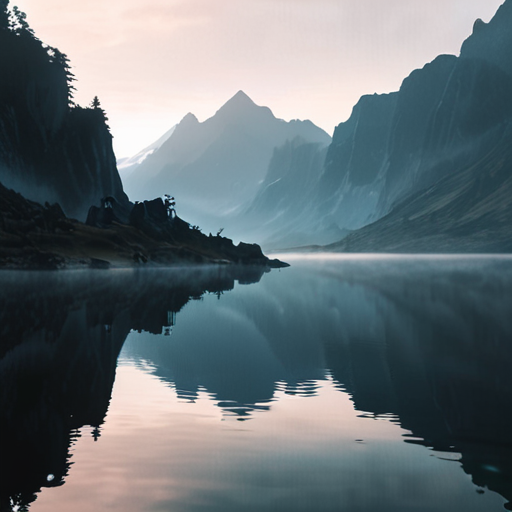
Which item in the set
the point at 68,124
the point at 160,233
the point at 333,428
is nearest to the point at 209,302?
the point at 333,428

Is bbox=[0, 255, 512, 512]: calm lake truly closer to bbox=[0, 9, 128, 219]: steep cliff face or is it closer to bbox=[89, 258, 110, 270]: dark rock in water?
bbox=[89, 258, 110, 270]: dark rock in water

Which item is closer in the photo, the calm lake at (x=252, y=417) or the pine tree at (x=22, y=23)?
the calm lake at (x=252, y=417)

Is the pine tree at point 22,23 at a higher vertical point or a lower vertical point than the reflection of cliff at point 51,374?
higher

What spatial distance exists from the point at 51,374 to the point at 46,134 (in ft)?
520

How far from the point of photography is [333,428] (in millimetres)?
17562

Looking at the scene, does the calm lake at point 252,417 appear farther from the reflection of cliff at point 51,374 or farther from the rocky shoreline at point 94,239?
the rocky shoreline at point 94,239

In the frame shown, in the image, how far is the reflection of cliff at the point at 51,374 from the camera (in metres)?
14.0

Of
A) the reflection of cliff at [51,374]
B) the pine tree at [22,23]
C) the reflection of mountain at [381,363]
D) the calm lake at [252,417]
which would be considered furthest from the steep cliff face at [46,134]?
the calm lake at [252,417]

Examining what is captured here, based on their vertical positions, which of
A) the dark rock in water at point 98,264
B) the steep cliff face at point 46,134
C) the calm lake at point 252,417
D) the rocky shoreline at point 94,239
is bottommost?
the calm lake at point 252,417

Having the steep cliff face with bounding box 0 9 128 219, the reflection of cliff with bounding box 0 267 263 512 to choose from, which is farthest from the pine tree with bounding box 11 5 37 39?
the reflection of cliff with bounding box 0 267 263 512

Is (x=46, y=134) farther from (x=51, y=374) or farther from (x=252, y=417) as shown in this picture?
(x=252, y=417)

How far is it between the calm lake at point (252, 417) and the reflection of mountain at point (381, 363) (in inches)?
3.5

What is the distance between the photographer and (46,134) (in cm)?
17162

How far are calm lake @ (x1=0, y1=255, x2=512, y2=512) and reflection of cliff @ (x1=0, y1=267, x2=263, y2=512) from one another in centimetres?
7
